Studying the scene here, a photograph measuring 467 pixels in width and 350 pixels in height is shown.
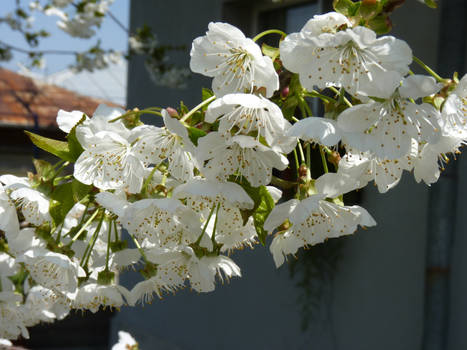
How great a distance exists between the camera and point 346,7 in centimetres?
74

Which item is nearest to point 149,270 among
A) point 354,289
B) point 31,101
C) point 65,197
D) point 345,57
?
point 65,197

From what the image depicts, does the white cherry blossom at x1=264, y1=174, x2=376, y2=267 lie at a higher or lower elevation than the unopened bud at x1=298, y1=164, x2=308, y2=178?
lower

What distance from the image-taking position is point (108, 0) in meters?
5.57

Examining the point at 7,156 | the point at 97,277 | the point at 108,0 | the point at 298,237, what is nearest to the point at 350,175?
the point at 298,237

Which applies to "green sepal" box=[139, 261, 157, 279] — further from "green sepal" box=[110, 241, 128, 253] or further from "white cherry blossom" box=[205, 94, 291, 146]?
"white cherry blossom" box=[205, 94, 291, 146]

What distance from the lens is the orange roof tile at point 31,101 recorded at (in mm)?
5871

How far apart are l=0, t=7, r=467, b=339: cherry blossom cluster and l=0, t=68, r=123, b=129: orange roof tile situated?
178 inches

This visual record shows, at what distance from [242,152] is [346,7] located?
0.75 feet

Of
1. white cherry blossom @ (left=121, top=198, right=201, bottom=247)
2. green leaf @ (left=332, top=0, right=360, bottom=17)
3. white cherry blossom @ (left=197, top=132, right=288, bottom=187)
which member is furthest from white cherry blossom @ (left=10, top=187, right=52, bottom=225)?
green leaf @ (left=332, top=0, right=360, bottom=17)

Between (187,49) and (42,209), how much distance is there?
376 cm

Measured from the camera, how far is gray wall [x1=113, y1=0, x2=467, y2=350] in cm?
295

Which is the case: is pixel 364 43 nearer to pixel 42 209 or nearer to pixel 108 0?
pixel 42 209

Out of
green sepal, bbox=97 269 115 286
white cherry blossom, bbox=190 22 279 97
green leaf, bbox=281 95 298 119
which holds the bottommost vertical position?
green sepal, bbox=97 269 115 286

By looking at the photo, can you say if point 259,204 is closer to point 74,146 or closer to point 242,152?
point 242,152
